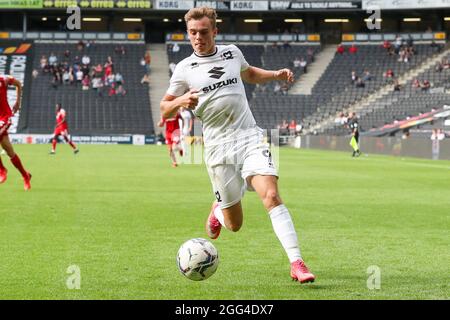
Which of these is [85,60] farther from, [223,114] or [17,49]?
[223,114]

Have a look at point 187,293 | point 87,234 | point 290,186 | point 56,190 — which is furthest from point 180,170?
point 187,293

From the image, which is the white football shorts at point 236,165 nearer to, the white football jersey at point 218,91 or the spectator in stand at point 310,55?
the white football jersey at point 218,91

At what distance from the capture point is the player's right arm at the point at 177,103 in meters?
7.81

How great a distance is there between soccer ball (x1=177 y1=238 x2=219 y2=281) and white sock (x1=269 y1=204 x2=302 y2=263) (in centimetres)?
65

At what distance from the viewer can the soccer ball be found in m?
7.81

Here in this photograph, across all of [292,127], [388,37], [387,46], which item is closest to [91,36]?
[292,127]

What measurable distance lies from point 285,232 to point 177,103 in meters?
1.58

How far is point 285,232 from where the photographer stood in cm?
795

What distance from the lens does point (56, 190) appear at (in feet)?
62.1

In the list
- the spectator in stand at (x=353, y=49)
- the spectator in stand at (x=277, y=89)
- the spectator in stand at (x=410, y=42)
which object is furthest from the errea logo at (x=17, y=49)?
the spectator in stand at (x=410, y=42)

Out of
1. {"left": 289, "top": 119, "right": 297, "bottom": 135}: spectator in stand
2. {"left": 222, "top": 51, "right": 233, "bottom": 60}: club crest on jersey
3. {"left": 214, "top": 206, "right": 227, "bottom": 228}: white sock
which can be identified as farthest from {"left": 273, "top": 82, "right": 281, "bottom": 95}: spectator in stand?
{"left": 222, "top": 51, "right": 233, "bottom": 60}: club crest on jersey

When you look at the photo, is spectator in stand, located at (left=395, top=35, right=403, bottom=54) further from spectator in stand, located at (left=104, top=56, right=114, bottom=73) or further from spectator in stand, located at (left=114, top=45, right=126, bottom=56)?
spectator in stand, located at (left=104, top=56, right=114, bottom=73)
